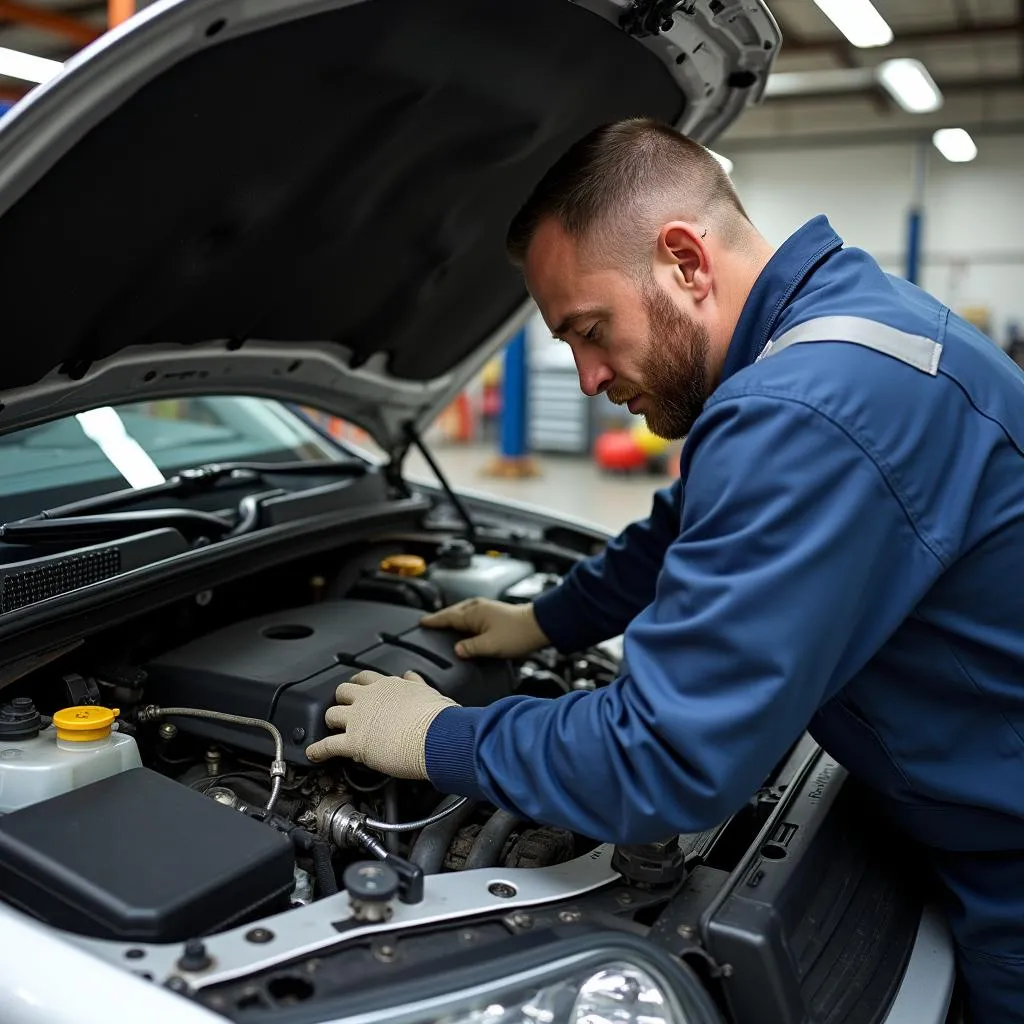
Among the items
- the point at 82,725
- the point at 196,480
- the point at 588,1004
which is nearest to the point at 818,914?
the point at 588,1004

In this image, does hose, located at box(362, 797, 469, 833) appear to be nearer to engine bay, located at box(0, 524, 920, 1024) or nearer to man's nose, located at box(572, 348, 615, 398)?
engine bay, located at box(0, 524, 920, 1024)

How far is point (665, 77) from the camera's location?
5.88ft

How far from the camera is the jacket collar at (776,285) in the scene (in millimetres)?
1273

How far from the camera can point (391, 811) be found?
1413mm

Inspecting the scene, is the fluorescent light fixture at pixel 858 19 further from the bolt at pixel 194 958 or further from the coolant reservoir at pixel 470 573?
the bolt at pixel 194 958

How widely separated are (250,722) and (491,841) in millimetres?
358

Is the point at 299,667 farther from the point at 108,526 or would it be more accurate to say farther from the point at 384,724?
the point at 108,526

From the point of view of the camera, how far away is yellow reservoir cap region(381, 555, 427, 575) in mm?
2068

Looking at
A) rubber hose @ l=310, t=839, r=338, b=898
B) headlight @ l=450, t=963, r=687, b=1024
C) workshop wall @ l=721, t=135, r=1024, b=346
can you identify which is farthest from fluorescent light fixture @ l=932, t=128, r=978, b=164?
headlight @ l=450, t=963, r=687, b=1024

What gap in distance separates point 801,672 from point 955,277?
1159 centimetres

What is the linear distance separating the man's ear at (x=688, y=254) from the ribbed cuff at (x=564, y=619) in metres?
0.67

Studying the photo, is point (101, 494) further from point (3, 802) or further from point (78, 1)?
point (78, 1)

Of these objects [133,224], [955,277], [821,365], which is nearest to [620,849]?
[821,365]

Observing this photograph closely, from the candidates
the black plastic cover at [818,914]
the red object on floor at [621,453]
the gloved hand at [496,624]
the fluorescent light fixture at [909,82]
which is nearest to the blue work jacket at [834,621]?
the black plastic cover at [818,914]
